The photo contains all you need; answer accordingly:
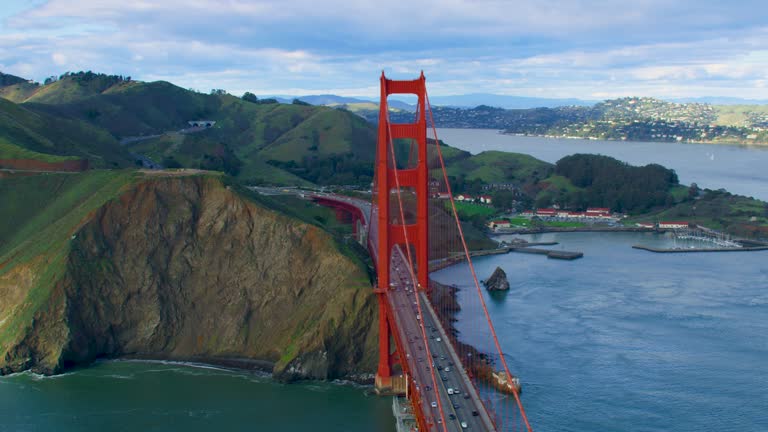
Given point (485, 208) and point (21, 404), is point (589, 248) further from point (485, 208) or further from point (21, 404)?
point (21, 404)

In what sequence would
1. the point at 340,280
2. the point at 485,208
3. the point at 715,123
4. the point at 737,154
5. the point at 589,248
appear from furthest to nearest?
the point at 715,123, the point at 737,154, the point at 485,208, the point at 589,248, the point at 340,280

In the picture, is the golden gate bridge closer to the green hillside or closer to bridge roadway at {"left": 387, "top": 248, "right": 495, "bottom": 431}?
bridge roadway at {"left": 387, "top": 248, "right": 495, "bottom": 431}

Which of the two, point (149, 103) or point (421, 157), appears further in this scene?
point (149, 103)

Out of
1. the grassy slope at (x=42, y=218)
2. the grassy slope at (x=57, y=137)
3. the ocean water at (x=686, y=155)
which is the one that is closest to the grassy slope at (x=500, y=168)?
the ocean water at (x=686, y=155)

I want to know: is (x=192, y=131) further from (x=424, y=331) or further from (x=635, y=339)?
(x=424, y=331)

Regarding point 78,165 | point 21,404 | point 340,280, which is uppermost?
point 78,165

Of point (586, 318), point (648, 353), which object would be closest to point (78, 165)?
point (586, 318)

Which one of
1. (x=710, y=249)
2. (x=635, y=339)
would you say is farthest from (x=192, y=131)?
(x=635, y=339)
